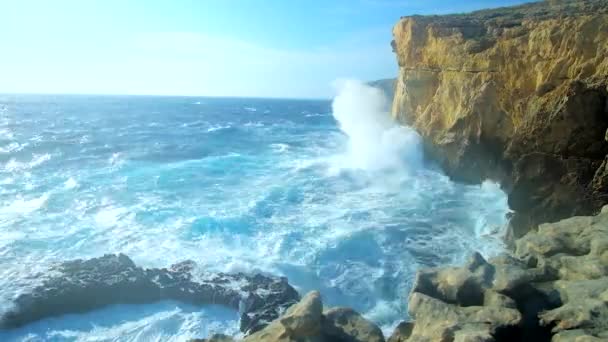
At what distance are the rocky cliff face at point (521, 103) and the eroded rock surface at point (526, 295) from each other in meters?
4.20

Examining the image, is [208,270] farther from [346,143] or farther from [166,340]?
[346,143]

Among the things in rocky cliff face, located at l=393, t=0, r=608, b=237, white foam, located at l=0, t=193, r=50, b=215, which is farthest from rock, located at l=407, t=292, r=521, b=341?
white foam, located at l=0, t=193, r=50, b=215

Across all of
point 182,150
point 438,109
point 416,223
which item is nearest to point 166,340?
point 416,223

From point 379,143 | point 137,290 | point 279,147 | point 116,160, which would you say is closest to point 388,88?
point 279,147

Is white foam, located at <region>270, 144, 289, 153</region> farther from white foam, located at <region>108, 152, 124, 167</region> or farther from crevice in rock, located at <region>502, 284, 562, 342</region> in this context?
crevice in rock, located at <region>502, 284, 562, 342</region>

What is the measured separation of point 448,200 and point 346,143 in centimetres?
1865

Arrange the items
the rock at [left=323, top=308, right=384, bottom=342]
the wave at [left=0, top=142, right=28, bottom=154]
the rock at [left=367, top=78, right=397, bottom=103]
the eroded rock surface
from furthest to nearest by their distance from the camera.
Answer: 1. the rock at [left=367, top=78, right=397, bottom=103]
2. the wave at [left=0, top=142, right=28, bottom=154]
3. the rock at [left=323, top=308, right=384, bottom=342]
4. the eroded rock surface

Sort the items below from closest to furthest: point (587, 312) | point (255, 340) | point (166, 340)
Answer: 1. point (587, 312)
2. point (255, 340)
3. point (166, 340)

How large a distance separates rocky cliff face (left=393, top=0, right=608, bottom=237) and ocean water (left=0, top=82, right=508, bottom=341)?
1.69m

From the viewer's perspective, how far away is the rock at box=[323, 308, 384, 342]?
25.7ft

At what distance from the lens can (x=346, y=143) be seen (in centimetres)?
3781

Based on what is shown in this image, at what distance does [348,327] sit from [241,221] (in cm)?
963

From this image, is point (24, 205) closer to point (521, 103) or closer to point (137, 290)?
point (137, 290)

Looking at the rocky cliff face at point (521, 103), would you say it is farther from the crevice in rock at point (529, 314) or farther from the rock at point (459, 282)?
the crevice in rock at point (529, 314)
